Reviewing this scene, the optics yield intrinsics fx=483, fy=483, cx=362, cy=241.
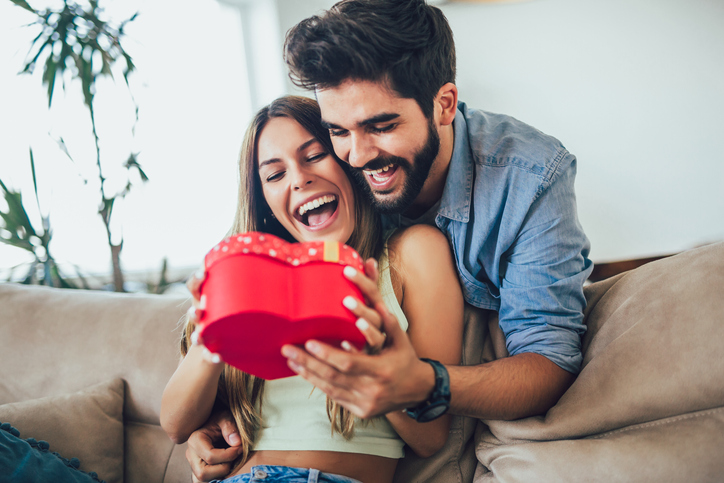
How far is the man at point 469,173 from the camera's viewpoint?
1.07 m

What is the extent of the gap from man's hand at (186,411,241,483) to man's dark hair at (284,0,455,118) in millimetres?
852

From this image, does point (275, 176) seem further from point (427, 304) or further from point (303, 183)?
point (427, 304)

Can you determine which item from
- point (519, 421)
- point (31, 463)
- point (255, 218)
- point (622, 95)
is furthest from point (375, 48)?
point (622, 95)

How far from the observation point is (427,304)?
1.09 meters

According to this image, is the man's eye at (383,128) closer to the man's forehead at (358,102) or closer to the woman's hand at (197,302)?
the man's forehead at (358,102)

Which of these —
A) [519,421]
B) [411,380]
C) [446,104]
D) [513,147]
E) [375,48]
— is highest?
[375,48]

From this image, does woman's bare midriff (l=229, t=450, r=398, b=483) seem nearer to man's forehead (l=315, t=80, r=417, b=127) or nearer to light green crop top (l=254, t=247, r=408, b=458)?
light green crop top (l=254, t=247, r=408, b=458)

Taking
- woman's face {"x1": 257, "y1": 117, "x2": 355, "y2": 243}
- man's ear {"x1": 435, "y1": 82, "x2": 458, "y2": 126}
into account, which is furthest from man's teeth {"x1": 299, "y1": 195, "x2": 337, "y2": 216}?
man's ear {"x1": 435, "y1": 82, "x2": 458, "y2": 126}

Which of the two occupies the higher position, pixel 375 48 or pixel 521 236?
pixel 375 48

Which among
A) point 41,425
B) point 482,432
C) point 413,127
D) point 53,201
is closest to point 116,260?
point 53,201

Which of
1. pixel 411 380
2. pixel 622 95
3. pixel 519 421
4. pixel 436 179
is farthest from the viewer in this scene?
pixel 622 95

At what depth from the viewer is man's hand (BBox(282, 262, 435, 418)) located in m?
0.69

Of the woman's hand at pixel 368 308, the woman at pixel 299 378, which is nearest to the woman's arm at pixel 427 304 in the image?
the woman at pixel 299 378

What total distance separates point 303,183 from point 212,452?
0.65 metres
